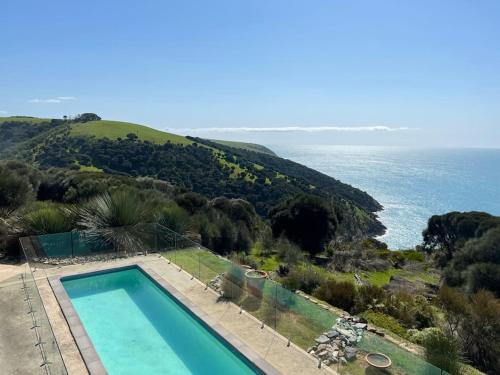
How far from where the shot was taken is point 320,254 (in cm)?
2775

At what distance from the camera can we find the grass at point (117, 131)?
71938 mm

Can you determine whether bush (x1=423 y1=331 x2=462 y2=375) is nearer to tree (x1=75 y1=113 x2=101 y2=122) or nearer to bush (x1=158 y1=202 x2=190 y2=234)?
bush (x1=158 y1=202 x2=190 y2=234)

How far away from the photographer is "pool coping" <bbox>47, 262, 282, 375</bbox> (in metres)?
6.25

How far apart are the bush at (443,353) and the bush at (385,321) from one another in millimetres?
1578

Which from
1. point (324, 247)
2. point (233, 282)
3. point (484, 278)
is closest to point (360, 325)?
point (233, 282)

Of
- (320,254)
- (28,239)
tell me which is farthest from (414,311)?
(320,254)

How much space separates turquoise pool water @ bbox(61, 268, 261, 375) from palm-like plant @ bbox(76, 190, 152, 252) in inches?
70.0

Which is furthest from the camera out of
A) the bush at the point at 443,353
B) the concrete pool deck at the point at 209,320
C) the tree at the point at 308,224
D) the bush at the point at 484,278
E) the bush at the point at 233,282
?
the tree at the point at 308,224

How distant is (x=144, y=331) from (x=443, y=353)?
18.5ft

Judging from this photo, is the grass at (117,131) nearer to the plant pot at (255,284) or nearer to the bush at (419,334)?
the plant pot at (255,284)

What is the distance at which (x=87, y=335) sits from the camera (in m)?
7.14

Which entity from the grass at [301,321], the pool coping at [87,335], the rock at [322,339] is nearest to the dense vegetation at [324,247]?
the grass at [301,321]

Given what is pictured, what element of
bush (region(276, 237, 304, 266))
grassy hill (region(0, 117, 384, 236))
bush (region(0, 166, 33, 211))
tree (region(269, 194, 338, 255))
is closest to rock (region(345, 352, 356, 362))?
bush (region(276, 237, 304, 266))

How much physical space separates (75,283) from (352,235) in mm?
42700
